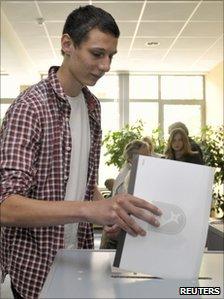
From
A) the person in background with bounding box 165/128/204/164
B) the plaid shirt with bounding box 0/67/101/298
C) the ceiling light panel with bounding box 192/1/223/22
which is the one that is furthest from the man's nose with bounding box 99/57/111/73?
the ceiling light panel with bounding box 192/1/223/22

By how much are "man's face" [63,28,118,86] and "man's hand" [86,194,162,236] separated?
16.5 inches

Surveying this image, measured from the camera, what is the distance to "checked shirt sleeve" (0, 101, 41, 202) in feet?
3.17

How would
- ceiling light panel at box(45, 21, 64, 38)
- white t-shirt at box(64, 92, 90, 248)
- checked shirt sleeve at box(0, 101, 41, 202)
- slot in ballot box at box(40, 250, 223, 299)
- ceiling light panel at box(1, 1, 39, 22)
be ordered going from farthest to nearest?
1. ceiling light panel at box(45, 21, 64, 38)
2. ceiling light panel at box(1, 1, 39, 22)
3. white t-shirt at box(64, 92, 90, 248)
4. checked shirt sleeve at box(0, 101, 41, 202)
5. slot in ballot box at box(40, 250, 223, 299)

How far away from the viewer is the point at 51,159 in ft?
3.71

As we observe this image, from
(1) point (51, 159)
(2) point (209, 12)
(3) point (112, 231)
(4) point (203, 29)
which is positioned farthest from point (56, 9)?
(3) point (112, 231)

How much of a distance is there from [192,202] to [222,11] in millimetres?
4605

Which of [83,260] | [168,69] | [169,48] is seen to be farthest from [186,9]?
[83,260]

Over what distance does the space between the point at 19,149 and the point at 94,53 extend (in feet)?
1.05

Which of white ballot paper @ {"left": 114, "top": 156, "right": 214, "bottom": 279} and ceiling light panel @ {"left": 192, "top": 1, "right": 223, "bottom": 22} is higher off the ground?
ceiling light panel @ {"left": 192, "top": 1, "right": 223, "bottom": 22}

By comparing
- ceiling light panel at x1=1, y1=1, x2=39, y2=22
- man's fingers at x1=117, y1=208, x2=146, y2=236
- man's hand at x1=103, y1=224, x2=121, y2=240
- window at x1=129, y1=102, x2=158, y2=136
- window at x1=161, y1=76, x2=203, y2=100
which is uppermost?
ceiling light panel at x1=1, y1=1, x2=39, y2=22

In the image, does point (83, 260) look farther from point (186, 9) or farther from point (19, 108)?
point (186, 9)

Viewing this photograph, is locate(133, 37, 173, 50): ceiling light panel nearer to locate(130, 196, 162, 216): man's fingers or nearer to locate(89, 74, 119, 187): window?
locate(89, 74, 119, 187): window

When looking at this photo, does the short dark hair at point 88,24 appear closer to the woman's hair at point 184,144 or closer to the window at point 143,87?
the woman's hair at point 184,144

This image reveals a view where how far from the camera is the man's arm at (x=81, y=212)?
837 millimetres
